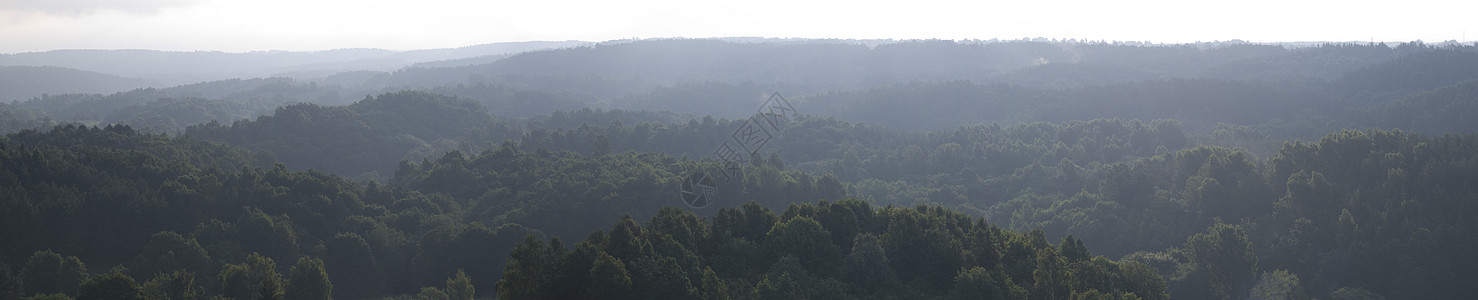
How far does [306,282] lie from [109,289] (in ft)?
21.6

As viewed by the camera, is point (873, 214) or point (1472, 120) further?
point (1472, 120)

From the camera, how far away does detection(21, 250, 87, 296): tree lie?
1190 inches

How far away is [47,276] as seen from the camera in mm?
30438

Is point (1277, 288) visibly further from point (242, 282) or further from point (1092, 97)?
point (1092, 97)

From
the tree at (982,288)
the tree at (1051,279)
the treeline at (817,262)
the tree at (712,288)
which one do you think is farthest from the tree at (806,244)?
the tree at (1051,279)

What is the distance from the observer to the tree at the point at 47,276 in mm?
30219

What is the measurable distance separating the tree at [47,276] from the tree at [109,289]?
9539 mm

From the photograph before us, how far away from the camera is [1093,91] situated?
12794 cm

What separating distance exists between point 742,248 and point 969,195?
44.8 m

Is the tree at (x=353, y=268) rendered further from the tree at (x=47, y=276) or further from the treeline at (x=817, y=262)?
the treeline at (x=817, y=262)

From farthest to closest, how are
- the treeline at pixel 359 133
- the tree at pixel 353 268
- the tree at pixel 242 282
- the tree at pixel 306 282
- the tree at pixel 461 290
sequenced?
1. the treeline at pixel 359 133
2. the tree at pixel 353 268
3. the tree at pixel 461 290
4. the tree at pixel 306 282
5. the tree at pixel 242 282

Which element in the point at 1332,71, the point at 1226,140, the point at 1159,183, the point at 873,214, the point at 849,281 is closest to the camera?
the point at 849,281

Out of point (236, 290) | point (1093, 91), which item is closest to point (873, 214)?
point (236, 290)

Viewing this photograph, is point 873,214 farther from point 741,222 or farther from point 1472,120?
point 1472,120
